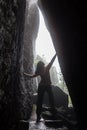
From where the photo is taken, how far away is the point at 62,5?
2514mm

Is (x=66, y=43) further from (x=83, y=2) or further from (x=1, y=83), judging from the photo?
(x=1, y=83)

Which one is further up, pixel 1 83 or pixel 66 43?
pixel 66 43

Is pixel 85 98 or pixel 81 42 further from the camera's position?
pixel 85 98

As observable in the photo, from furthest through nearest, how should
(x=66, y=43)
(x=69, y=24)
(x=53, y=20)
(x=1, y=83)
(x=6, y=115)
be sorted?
(x=6, y=115) < (x=1, y=83) < (x=53, y=20) < (x=66, y=43) < (x=69, y=24)

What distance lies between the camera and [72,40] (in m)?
2.51

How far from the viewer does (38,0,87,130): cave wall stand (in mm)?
2260

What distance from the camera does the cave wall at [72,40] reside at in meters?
2.26

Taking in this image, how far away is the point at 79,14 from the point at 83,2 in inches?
5.3

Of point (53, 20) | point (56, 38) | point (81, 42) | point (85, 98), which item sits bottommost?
point (85, 98)

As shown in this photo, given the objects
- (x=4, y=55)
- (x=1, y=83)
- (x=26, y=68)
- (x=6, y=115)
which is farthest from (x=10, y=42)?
(x=26, y=68)

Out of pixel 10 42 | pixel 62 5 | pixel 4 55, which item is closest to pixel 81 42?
pixel 62 5

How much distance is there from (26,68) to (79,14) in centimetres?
738

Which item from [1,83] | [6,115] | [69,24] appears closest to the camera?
[69,24]

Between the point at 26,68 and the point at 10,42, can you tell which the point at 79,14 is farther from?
the point at 26,68
